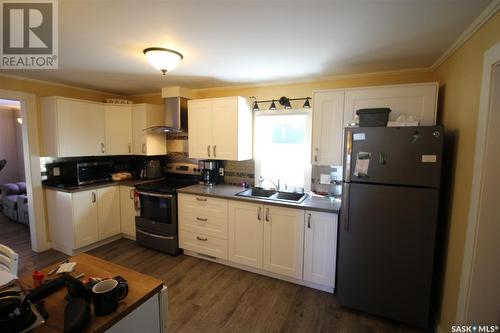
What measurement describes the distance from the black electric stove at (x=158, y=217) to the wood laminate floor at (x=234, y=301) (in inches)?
7.0

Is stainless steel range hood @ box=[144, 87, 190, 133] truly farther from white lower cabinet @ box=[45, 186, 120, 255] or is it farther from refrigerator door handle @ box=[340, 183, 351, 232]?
refrigerator door handle @ box=[340, 183, 351, 232]

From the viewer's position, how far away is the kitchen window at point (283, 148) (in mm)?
3018

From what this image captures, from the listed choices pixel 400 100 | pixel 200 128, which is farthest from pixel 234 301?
pixel 400 100

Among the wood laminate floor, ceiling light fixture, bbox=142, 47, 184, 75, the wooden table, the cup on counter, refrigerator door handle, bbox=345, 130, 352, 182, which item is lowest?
the wood laminate floor

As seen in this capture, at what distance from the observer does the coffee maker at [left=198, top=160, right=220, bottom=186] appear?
342 cm

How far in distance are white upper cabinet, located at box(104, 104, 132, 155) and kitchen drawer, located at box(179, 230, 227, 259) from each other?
177 centimetres

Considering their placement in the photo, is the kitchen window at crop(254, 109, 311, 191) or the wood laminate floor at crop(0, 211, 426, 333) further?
the kitchen window at crop(254, 109, 311, 191)

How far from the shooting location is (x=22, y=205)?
411 cm

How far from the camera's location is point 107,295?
3.21ft

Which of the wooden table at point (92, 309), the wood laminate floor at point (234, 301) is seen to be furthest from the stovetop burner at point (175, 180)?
the wooden table at point (92, 309)

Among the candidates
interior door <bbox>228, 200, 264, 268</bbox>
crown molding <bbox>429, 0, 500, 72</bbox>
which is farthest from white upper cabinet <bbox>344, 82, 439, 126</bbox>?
interior door <bbox>228, 200, 264, 268</bbox>

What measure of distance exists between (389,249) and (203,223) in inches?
81.0

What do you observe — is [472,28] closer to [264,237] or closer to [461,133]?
[461,133]

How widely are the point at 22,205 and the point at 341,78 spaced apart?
557 cm
